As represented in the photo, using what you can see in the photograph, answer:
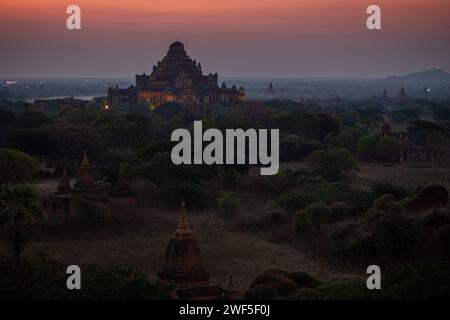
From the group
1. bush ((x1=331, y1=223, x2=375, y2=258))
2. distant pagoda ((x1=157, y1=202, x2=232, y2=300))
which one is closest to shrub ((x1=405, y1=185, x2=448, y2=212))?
bush ((x1=331, y1=223, x2=375, y2=258))

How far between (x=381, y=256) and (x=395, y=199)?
9.77 meters

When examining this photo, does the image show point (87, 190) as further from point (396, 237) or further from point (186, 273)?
point (186, 273)

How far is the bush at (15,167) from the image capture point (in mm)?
50406

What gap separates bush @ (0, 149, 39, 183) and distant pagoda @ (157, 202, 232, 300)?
80.6 ft

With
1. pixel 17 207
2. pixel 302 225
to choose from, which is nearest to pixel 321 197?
pixel 302 225

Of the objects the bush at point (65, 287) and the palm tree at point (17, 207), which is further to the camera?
the palm tree at point (17, 207)

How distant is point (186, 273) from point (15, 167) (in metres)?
26.4

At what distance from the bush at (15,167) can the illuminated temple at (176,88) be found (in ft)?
245

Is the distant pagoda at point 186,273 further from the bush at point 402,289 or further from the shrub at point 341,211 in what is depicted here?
the shrub at point 341,211

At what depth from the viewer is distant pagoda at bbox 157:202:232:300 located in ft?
87.3

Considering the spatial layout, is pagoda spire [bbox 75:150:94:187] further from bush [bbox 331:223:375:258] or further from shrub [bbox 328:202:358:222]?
bush [bbox 331:223:375:258]

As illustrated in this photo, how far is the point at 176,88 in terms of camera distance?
426 feet

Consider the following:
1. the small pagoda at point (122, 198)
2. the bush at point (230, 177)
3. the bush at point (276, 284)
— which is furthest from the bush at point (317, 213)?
the bush at point (230, 177)
